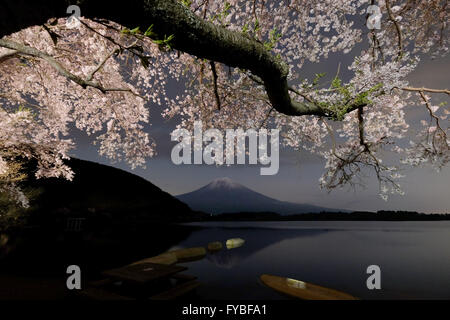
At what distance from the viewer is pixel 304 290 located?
761 centimetres

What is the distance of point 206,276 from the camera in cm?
1148

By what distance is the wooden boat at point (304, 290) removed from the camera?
6.81m

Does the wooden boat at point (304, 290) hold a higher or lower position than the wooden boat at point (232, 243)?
higher

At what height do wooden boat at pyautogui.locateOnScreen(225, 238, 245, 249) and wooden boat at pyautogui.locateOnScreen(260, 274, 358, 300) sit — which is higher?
wooden boat at pyautogui.locateOnScreen(260, 274, 358, 300)

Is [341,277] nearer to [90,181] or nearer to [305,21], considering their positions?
[305,21]

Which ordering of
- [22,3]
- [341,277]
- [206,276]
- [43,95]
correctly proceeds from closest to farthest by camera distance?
1. [22,3]
2. [43,95]
3. [206,276]
4. [341,277]

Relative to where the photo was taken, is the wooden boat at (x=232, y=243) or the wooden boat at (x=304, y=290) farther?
the wooden boat at (x=232, y=243)

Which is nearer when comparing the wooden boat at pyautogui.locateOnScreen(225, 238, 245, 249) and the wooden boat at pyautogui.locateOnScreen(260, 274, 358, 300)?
the wooden boat at pyautogui.locateOnScreen(260, 274, 358, 300)

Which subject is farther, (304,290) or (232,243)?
(232,243)

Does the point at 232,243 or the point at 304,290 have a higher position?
the point at 304,290

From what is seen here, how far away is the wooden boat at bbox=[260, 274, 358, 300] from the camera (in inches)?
268

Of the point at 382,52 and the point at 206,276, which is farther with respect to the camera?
the point at 206,276
